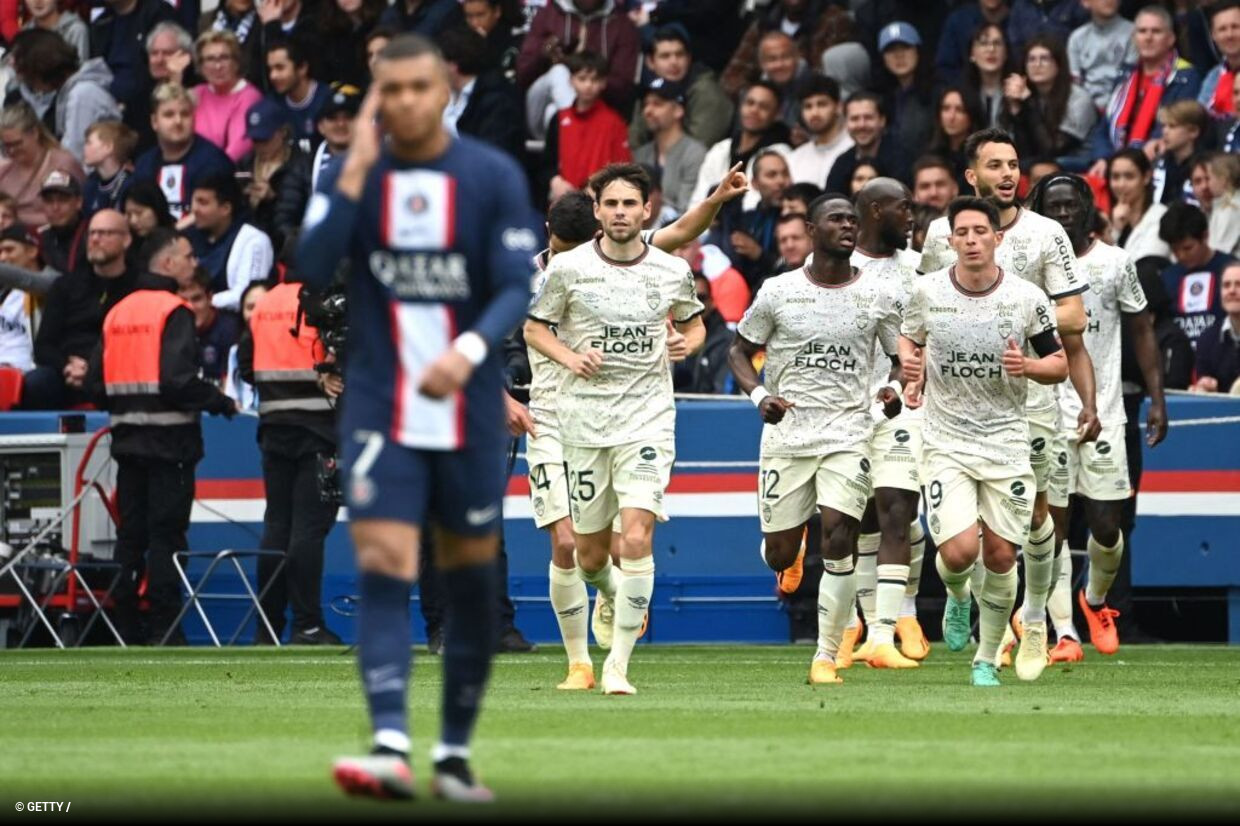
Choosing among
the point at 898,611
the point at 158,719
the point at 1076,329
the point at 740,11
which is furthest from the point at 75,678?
the point at 740,11

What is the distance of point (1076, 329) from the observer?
14188 millimetres

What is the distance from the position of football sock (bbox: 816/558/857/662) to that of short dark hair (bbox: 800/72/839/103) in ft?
Answer: 21.9

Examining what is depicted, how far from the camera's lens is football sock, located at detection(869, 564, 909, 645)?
596 inches

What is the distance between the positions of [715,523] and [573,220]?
4.70 m

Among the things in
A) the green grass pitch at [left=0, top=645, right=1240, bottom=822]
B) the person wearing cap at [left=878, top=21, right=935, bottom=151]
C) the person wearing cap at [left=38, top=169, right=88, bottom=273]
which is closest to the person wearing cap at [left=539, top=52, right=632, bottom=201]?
the person wearing cap at [left=878, top=21, right=935, bottom=151]

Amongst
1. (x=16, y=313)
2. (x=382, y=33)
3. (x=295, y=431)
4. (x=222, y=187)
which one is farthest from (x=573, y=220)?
(x=16, y=313)

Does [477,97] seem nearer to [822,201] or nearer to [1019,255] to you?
[822,201]

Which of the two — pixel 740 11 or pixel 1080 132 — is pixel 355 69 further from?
pixel 1080 132

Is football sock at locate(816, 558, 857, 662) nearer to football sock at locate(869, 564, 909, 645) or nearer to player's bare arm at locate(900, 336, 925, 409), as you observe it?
football sock at locate(869, 564, 909, 645)

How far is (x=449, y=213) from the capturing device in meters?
8.05

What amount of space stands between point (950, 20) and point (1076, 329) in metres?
7.22

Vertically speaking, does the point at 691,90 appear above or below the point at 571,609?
above

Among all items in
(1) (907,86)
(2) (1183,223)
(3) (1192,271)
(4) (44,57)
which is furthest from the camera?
(4) (44,57)

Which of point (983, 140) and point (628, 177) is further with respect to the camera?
point (983, 140)
